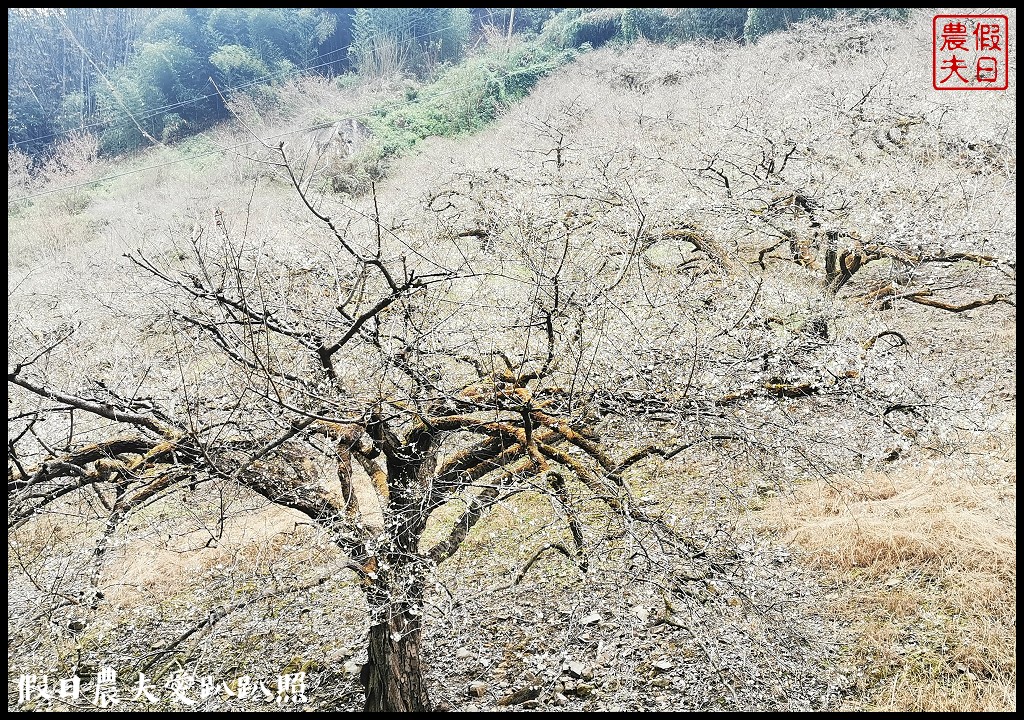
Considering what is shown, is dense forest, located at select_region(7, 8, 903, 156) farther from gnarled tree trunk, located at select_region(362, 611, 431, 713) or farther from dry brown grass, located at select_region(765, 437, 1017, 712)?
gnarled tree trunk, located at select_region(362, 611, 431, 713)

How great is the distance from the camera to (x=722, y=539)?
387 cm

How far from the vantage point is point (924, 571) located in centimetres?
407

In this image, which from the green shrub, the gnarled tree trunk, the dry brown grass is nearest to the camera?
the gnarled tree trunk

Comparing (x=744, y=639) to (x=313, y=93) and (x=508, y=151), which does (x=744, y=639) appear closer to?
(x=508, y=151)

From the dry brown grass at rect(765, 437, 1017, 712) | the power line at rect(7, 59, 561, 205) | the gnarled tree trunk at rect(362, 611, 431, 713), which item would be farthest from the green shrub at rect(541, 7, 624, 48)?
the gnarled tree trunk at rect(362, 611, 431, 713)

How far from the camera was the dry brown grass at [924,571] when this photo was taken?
3344mm

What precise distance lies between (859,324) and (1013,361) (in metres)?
2.16

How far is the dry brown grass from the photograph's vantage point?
334 cm

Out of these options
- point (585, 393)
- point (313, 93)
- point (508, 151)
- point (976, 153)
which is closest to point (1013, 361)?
point (976, 153)

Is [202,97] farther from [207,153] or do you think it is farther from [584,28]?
[584,28]

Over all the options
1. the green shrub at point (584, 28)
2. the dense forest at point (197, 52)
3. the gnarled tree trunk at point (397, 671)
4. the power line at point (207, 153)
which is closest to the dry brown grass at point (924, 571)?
the gnarled tree trunk at point (397, 671)

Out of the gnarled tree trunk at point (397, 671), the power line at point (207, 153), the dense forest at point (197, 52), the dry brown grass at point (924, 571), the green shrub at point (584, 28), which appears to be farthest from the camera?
the dense forest at point (197, 52)

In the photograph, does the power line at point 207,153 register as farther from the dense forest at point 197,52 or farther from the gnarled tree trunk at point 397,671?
the gnarled tree trunk at point 397,671

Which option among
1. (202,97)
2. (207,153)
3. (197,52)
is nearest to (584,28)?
(207,153)
